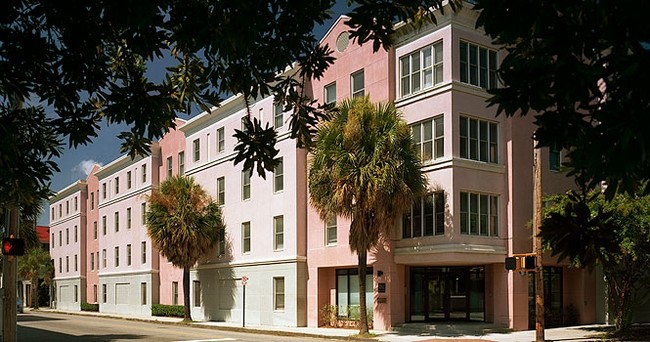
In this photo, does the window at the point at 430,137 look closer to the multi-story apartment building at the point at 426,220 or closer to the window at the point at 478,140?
the multi-story apartment building at the point at 426,220

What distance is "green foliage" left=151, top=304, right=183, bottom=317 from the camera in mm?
46688

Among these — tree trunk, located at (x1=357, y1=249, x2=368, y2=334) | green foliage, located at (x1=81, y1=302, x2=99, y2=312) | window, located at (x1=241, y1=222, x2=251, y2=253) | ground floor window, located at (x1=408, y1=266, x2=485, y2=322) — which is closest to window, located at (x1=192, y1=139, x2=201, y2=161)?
window, located at (x1=241, y1=222, x2=251, y2=253)

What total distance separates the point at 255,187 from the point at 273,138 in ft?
106

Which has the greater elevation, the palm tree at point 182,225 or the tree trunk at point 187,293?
the palm tree at point 182,225

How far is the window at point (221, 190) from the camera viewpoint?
42.9 metres

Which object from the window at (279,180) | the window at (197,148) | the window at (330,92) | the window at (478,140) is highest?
the window at (330,92)

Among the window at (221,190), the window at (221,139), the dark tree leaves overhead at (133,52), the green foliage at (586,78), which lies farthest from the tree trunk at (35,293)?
the green foliage at (586,78)

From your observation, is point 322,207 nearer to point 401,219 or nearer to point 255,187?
point 401,219

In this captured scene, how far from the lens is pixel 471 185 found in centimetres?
2847

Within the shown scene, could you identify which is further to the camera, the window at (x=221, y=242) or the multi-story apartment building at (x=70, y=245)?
the multi-story apartment building at (x=70, y=245)

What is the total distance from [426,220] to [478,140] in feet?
11.6

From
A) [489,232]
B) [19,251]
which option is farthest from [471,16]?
[19,251]

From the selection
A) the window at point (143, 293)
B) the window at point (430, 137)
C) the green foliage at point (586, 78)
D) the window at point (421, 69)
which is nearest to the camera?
the green foliage at point (586, 78)

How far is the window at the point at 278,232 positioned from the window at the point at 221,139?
7.61 meters
